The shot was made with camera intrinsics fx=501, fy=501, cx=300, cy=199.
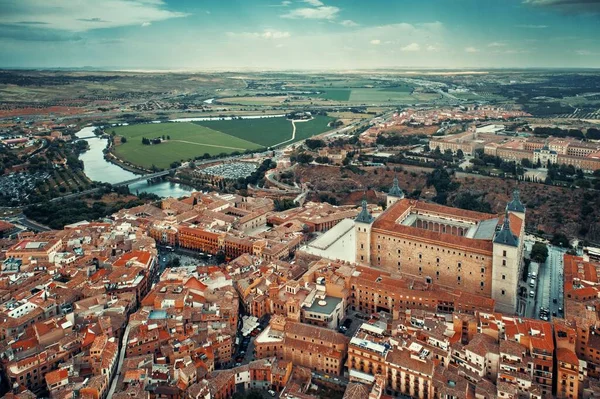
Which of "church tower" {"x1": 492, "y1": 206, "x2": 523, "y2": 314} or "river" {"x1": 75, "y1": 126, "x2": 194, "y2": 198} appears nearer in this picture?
"church tower" {"x1": 492, "y1": 206, "x2": 523, "y2": 314}

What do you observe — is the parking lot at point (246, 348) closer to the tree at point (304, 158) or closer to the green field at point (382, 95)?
the tree at point (304, 158)

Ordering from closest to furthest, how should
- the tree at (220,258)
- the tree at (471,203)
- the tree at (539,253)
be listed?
the tree at (539,253)
the tree at (220,258)
the tree at (471,203)

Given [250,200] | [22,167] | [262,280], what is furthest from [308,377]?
[22,167]

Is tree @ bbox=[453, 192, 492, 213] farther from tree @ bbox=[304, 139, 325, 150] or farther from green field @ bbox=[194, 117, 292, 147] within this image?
green field @ bbox=[194, 117, 292, 147]

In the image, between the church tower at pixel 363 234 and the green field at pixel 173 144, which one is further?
the green field at pixel 173 144

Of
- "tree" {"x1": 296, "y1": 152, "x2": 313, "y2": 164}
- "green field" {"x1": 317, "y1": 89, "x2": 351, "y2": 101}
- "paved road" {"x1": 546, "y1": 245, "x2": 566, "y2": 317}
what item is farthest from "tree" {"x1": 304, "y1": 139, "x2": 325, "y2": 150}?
"green field" {"x1": 317, "y1": 89, "x2": 351, "y2": 101}

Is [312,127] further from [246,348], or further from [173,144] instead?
[246,348]

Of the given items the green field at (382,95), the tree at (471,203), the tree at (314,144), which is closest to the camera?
the tree at (471,203)

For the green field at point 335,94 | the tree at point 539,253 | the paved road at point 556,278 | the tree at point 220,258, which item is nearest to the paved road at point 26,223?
the tree at point 220,258
